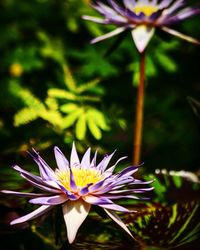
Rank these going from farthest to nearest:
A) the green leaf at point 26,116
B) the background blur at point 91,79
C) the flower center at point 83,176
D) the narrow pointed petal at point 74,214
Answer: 1. the background blur at point 91,79
2. the green leaf at point 26,116
3. the flower center at point 83,176
4. the narrow pointed petal at point 74,214

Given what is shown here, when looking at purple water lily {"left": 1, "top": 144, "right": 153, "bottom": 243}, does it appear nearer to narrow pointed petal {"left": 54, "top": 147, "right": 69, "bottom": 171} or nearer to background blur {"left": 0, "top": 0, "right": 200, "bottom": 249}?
narrow pointed petal {"left": 54, "top": 147, "right": 69, "bottom": 171}

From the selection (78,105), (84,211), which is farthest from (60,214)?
(78,105)

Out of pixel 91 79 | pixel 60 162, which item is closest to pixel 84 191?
pixel 60 162

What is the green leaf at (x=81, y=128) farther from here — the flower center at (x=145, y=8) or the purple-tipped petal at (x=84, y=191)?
the purple-tipped petal at (x=84, y=191)

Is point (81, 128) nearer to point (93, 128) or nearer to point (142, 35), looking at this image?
point (93, 128)

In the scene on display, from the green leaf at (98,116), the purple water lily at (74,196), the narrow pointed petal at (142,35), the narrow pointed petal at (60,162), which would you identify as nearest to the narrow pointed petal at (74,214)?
the purple water lily at (74,196)

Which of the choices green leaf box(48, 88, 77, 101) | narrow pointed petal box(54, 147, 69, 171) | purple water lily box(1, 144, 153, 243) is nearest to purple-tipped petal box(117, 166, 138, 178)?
purple water lily box(1, 144, 153, 243)
